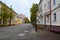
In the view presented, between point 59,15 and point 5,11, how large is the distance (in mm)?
38963

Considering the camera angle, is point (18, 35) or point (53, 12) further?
point (53, 12)

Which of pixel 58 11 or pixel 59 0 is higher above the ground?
pixel 59 0

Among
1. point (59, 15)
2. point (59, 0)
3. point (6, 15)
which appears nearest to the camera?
point (59, 0)

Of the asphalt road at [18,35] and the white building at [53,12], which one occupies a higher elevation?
the white building at [53,12]

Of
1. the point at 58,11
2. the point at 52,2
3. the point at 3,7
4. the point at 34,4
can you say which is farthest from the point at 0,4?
the point at 58,11

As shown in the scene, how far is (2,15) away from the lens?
58031 mm

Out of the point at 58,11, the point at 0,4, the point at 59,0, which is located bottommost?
the point at 58,11

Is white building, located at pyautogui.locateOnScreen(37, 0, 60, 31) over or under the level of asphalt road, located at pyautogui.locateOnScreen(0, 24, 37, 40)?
over

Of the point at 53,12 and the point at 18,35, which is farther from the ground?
the point at 53,12

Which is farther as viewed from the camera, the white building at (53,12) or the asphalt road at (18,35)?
the white building at (53,12)

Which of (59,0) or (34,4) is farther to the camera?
(34,4)

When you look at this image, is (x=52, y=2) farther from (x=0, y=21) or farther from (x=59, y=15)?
(x=0, y=21)

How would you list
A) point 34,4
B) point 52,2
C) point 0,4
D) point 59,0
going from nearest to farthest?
point 59,0, point 52,2, point 34,4, point 0,4

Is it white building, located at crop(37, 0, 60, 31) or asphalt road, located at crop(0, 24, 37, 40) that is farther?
white building, located at crop(37, 0, 60, 31)
